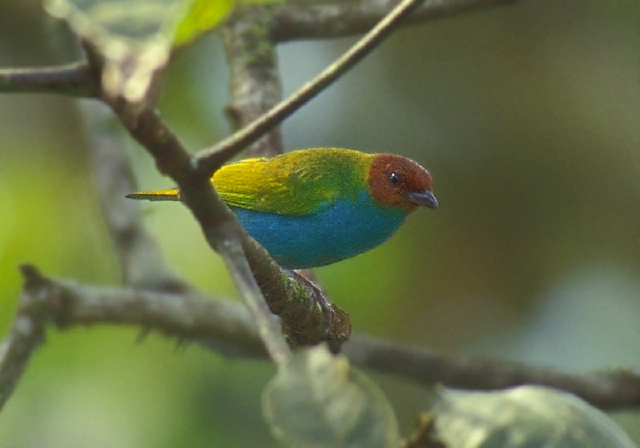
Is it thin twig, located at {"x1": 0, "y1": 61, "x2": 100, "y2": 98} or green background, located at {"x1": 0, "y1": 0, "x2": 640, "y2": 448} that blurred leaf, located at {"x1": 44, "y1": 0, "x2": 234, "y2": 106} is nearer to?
thin twig, located at {"x1": 0, "y1": 61, "x2": 100, "y2": 98}

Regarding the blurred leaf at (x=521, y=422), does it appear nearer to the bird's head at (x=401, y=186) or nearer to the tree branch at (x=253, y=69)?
the bird's head at (x=401, y=186)

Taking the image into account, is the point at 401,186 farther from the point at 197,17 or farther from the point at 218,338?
the point at 197,17

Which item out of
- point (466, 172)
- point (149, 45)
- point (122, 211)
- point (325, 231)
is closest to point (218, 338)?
point (122, 211)

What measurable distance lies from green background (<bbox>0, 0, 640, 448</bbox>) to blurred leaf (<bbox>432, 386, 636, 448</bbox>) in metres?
4.14

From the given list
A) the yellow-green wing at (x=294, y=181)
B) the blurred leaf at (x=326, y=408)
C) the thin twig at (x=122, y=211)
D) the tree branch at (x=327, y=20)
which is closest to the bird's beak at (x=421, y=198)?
the yellow-green wing at (x=294, y=181)

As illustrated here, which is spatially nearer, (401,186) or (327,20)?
(401,186)

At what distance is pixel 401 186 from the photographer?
125 inches

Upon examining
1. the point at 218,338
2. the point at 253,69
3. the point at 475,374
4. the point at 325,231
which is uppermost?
the point at 253,69

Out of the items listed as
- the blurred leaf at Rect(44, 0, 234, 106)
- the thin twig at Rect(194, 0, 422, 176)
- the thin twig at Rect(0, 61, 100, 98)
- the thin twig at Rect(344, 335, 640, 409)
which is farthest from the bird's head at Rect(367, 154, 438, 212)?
the thin twig at Rect(0, 61, 100, 98)

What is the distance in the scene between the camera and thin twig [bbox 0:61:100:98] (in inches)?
49.6

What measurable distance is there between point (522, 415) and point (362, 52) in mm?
547

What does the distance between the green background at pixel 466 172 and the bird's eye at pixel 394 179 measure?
2270 millimetres

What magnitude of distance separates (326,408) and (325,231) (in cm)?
210

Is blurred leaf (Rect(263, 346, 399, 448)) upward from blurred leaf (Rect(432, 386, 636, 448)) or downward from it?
upward
